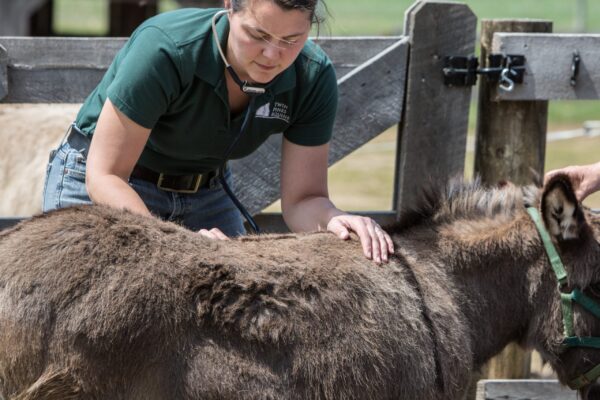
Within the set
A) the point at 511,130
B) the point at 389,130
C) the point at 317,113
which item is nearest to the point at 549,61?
the point at 511,130

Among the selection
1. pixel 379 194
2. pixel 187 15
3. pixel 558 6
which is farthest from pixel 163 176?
pixel 558 6

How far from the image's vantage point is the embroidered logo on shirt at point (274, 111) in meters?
3.75

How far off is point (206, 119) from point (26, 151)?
9.75ft

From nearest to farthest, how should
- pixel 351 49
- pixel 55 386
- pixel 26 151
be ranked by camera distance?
pixel 55 386
pixel 351 49
pixel 26 151

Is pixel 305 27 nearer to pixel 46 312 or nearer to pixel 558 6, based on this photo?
pixel 46 312

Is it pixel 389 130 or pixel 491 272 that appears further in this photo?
pixel 389 130

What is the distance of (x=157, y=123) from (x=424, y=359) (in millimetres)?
1411

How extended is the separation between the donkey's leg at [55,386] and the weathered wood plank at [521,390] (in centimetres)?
286

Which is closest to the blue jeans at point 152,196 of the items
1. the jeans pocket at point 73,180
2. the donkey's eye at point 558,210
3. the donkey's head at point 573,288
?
the jeans pocket at point 73,180

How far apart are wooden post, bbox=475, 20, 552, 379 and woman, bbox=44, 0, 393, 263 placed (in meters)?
1.49

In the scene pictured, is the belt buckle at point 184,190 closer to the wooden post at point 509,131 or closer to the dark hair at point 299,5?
the dark hair at point 299,5

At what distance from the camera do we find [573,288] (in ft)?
11.2

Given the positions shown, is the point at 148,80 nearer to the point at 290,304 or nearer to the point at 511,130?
the point at 290,304

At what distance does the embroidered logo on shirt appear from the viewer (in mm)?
3748
